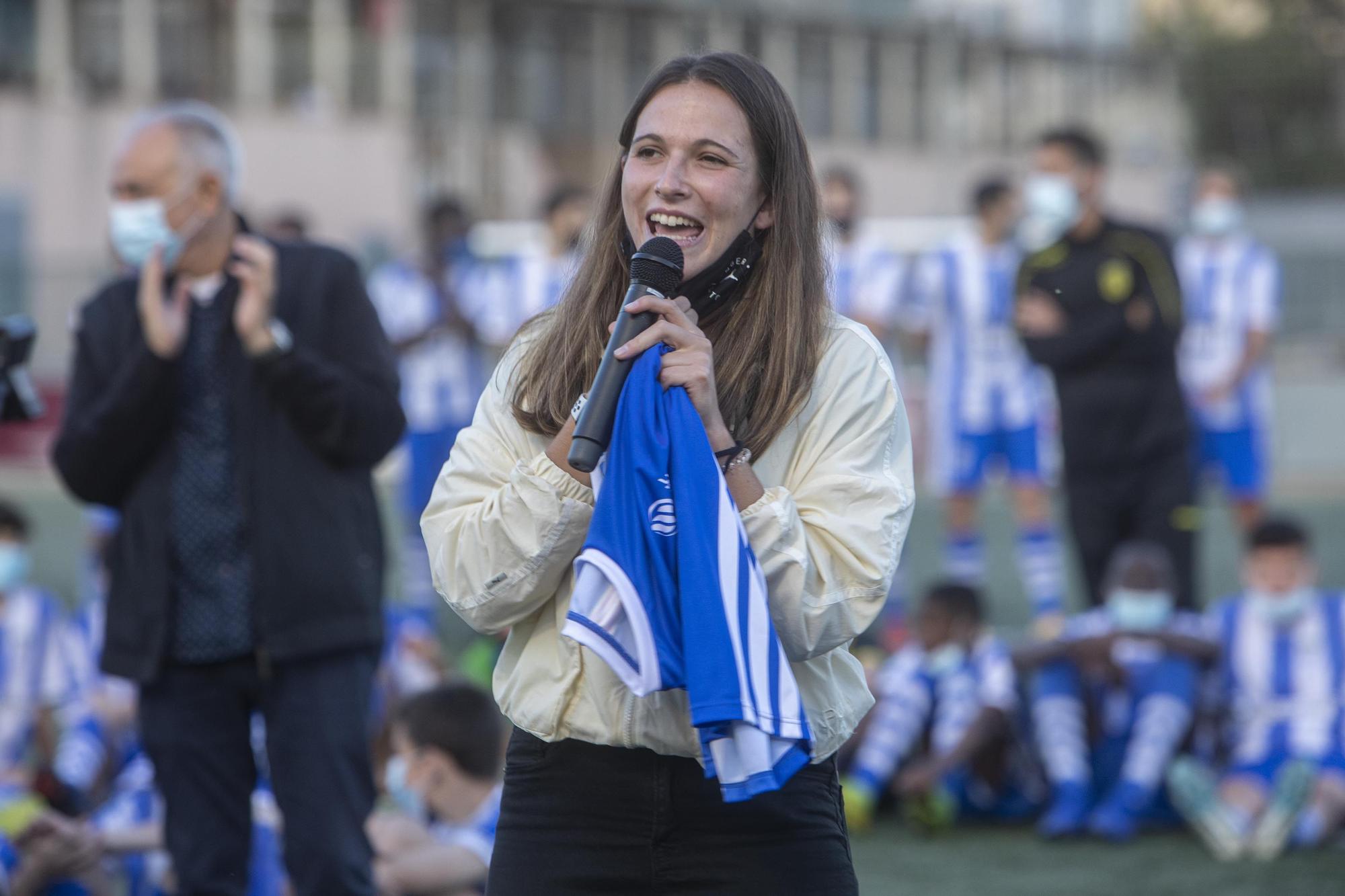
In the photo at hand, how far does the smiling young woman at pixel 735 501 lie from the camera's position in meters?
2.79

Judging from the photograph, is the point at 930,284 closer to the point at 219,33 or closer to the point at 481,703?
the point at 481,703

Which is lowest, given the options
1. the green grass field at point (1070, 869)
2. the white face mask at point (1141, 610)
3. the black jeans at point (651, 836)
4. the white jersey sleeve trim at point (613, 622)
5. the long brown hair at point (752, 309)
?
the green grass field at point (1070, 869)

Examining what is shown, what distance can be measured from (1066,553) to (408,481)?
558 cm

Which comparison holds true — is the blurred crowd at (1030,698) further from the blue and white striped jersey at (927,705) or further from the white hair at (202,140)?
the white hair at (202,140)

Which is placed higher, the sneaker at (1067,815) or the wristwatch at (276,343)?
the wristwatch at (276,343)

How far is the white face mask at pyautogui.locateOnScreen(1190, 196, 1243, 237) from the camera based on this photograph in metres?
11.5

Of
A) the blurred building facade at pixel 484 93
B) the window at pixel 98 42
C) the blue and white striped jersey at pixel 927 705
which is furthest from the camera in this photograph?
the window at pixel 98 42

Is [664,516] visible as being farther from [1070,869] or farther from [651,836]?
[1070,869]

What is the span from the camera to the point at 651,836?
2846 mm

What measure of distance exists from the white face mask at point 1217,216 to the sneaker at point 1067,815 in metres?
5.35

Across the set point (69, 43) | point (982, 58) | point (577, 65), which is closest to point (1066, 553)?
point (69, 43)

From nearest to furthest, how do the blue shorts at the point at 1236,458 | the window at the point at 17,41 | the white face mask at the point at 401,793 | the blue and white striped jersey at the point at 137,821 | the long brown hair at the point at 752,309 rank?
the long brown hair at the point at 752,309, the blue and white striped jersey at the point at 137,821, the white face mask at the point at 401,793, the blue shorts at the point at 1236,458, the window at the point at 17,41

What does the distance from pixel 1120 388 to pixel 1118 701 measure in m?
1.62

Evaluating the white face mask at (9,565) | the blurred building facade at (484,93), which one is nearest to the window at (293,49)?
the blurred building facade at (484,93)
